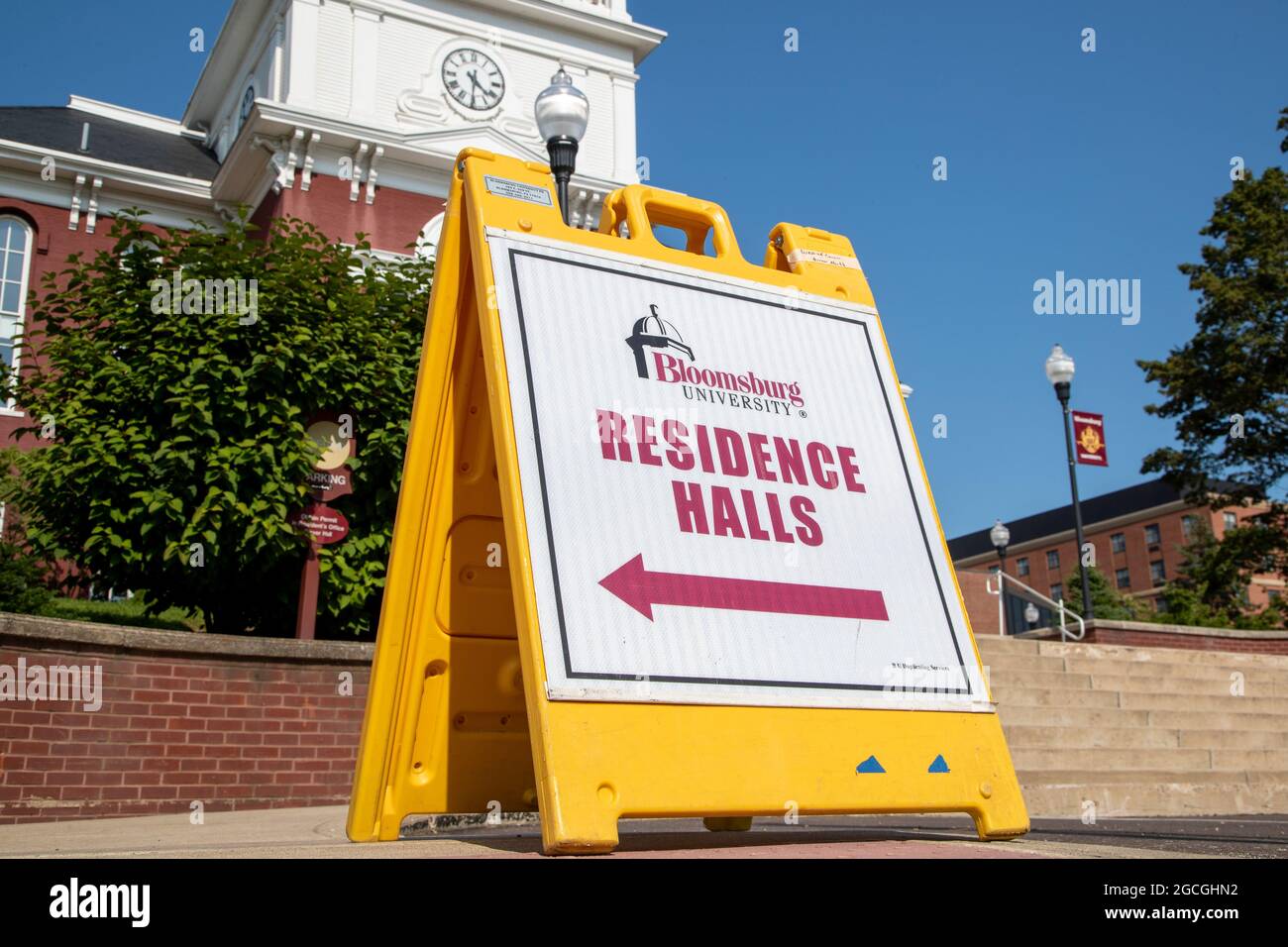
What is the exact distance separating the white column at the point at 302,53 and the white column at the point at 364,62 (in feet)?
2.81

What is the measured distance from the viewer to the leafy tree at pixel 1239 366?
2784 centimetres

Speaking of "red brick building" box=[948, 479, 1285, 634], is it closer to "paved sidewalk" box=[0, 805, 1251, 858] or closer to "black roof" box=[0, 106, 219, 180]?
"black roof" box=[0, 106, 219, 180]

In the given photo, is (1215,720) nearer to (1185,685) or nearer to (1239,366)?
(1185,685)

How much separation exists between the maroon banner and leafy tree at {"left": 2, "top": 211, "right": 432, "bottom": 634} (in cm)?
1181

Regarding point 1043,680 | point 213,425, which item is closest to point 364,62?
point 213,425

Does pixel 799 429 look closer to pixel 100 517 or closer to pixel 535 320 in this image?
pixel 535 320

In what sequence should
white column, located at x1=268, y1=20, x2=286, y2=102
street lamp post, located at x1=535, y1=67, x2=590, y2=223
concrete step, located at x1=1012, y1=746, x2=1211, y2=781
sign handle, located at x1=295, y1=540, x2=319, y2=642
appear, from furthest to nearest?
white column, located at x1=268, y1=20, x2=286, y2=102
concrete step, located at x1=1012, y1=746, x2=1211, y2=781
sign handle, located at x1=295, y1=540, x2=319, y2=642
street lamp post, located at x1=535, y1=67, x2=590, y2=223

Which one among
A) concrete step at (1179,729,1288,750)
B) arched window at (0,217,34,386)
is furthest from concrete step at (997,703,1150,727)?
arched window at (0,217,34,386)

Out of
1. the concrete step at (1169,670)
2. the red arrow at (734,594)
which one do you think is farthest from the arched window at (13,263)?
the red arrow at (734,594)

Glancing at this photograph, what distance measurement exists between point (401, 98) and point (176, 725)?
19312 mm

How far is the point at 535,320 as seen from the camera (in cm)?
331

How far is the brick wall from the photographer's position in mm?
7641

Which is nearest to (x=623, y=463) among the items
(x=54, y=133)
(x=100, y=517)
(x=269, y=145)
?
(x=100, y=517)

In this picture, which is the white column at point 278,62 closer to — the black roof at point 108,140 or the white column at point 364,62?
the white column at point 364,62
